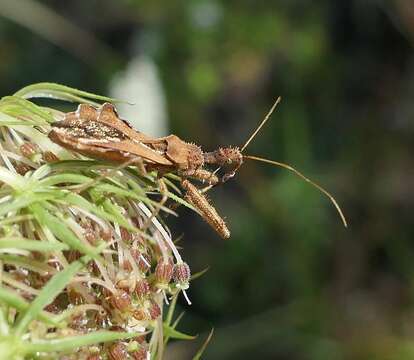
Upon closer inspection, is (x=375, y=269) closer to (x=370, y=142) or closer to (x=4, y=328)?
(x=370, y=142)

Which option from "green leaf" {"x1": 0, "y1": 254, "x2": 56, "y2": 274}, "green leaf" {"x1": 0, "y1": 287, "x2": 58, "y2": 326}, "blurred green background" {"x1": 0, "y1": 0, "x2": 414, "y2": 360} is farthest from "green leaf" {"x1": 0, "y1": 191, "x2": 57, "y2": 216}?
"blurred green background" {"x1": 0, "y1": 0, "x2": 414, "y2": 360}

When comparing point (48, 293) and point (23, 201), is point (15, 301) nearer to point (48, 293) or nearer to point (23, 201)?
point (48, 293)

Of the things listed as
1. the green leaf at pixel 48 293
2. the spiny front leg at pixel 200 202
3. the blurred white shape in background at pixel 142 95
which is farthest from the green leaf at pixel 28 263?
the blurred white shape in background at pixel 142 95

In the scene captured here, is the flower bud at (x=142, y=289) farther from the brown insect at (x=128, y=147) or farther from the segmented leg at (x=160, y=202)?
the brown insect at (x=128, y=147)


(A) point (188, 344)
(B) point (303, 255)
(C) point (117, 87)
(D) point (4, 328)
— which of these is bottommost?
(A) point (188, 344)

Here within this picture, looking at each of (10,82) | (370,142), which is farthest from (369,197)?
(10,82)

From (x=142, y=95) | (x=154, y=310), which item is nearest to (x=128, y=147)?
(x=154, y=310)
